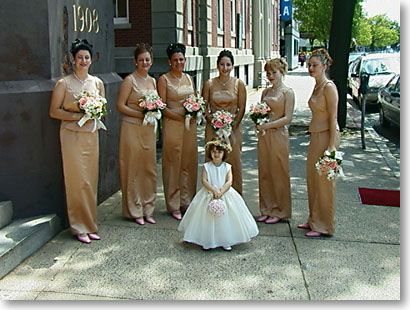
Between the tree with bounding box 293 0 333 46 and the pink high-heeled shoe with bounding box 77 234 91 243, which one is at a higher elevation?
the tree with bounding box 293 0 333 46

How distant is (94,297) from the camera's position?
458cm

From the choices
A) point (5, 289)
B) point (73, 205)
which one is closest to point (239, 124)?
point (73, 205)

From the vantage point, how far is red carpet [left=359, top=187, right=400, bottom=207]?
7566mm

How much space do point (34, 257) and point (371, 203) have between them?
4.76 meters

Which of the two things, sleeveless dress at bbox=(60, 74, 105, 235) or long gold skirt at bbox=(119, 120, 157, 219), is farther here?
long gold skirt at bbox=(119, 120, 157, 219)

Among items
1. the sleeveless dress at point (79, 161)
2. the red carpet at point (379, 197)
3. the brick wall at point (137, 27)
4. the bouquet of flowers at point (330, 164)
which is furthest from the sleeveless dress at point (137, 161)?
the brick wall at point (137, 27)

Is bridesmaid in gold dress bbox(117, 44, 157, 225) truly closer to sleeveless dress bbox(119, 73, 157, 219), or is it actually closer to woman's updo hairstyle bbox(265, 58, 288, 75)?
sleeveless dress bbox(119, 73, 157, 219)

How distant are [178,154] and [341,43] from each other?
8225 mm

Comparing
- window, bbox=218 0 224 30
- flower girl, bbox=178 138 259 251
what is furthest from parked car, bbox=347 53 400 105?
flower girl, bbox=178 138 259 251

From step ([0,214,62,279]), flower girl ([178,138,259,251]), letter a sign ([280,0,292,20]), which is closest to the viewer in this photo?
step ([0,214,62,279])

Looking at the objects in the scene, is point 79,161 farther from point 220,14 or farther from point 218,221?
point 220,14

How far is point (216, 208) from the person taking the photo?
5.45m

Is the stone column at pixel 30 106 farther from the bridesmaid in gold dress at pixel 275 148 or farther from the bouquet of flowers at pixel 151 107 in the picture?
the bridesmaid in gold dress at pixel 275 148

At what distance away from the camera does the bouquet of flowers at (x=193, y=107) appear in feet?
21.0
